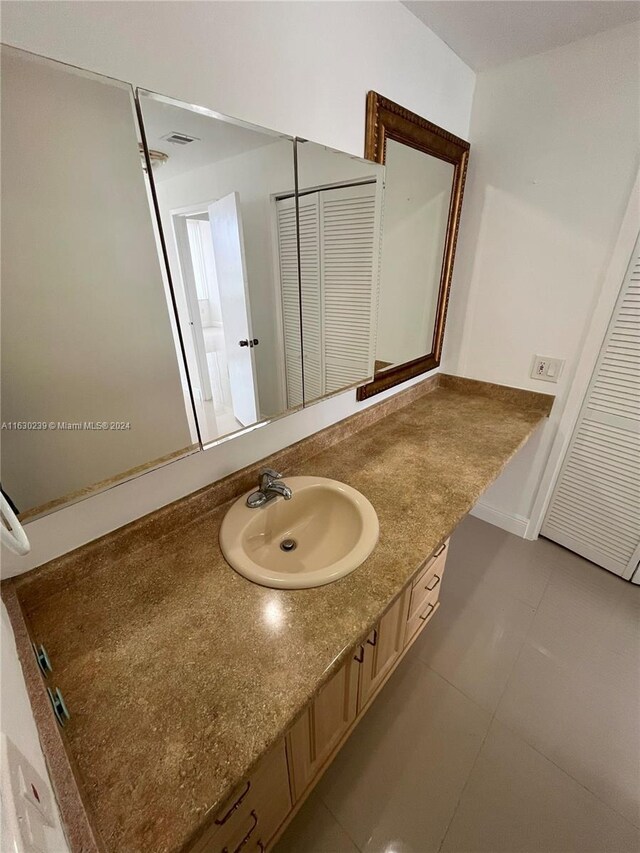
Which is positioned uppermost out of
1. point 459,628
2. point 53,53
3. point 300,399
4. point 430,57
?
→ point 430,57

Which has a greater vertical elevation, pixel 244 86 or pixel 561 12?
pixel 561 12

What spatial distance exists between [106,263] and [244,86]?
1.84ft

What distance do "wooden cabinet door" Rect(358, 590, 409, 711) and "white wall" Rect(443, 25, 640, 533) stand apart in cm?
124

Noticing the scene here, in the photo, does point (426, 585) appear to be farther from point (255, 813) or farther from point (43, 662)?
point (43, 662)

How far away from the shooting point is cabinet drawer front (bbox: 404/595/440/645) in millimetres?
1322

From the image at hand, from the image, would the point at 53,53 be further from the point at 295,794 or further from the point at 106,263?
the point at 295,794

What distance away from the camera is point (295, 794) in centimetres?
93

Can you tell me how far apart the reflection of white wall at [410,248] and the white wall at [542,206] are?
0.18 m

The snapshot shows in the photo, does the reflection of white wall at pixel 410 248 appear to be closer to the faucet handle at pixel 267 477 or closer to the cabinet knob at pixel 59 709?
the faucet handle at pixel 267 477

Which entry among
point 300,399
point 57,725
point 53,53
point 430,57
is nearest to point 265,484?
point 300,399

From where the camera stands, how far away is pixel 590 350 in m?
1.55

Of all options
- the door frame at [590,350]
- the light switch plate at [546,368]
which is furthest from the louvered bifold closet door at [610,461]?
the light switch plate at [546,368]

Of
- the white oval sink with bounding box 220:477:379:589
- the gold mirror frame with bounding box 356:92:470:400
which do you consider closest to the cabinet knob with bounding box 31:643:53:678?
the white oval sink with bounding box 220:477:379:589

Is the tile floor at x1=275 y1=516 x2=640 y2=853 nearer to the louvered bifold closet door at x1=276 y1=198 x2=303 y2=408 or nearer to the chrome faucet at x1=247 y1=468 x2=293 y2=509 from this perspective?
the chrome faucet at x1=247 y1=468 x2=293 y2=509
